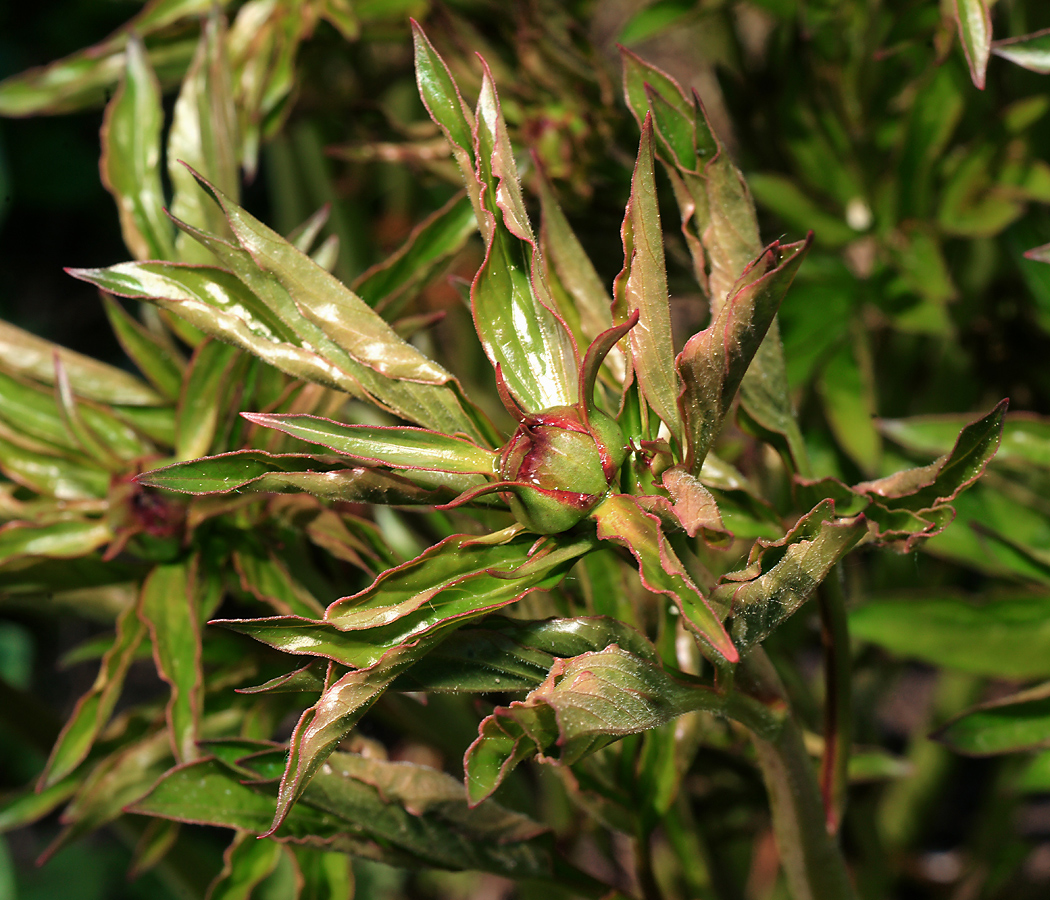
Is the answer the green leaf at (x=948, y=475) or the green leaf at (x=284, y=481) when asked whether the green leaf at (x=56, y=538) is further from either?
the green leaf at (x=948, y=475)

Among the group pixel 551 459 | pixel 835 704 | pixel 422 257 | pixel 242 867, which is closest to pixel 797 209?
pixel 422 257

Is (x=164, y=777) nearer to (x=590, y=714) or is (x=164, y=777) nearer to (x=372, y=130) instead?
(x=590, y=714)

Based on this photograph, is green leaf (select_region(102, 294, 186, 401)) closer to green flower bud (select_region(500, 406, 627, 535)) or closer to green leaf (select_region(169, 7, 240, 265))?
green leaf (select_region(169, 7, 240, 265))

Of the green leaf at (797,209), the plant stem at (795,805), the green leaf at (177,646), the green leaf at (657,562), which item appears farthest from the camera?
the green leaf at (797,209)

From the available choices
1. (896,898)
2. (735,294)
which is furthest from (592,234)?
(896,898)

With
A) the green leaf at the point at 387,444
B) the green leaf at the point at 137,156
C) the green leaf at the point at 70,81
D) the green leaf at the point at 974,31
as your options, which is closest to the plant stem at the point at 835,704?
the green leaf at the point at 387,444
